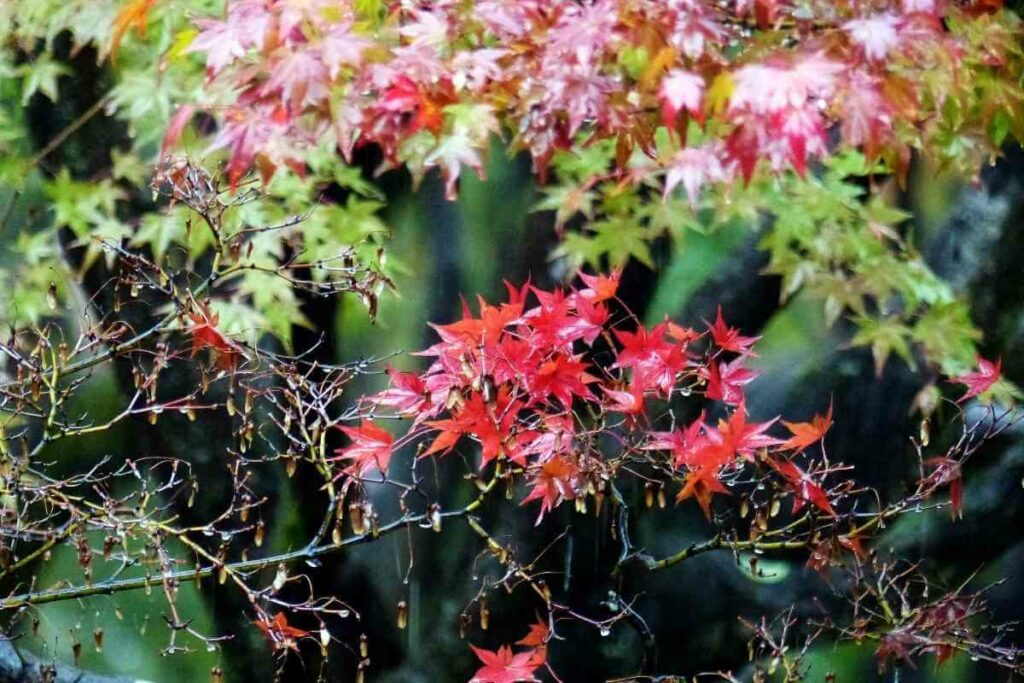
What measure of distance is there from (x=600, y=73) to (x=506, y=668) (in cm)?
152

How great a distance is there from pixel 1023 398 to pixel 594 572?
5.08ft

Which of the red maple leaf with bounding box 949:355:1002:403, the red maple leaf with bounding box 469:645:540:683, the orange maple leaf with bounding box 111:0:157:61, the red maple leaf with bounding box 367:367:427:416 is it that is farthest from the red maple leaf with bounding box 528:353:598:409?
the orange maple leaf with bounding box 111:0:157:61

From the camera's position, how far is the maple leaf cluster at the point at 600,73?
7.11ft

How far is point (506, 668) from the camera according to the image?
2613mm

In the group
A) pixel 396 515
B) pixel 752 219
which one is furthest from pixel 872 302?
pixel 396 515

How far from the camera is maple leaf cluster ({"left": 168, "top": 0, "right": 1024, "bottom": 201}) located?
7.11ft

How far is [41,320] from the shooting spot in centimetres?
324

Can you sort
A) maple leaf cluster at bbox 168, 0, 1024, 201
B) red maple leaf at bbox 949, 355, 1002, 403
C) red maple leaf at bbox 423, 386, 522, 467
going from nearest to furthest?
maple leaf cluster at bbox 168, 0, 1024, 201 → red maple leaf at bbox 423, 386, 522, 467 → red maple leaf at bbox 949, 355, 1002, 403

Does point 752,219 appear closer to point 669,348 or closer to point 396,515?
point 669,348

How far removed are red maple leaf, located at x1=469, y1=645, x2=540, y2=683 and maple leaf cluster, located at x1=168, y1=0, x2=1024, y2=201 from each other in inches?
47.5

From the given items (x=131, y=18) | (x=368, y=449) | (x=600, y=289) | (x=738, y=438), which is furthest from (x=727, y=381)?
(x=131, y=18)

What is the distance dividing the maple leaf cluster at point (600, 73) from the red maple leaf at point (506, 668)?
1.21 metres

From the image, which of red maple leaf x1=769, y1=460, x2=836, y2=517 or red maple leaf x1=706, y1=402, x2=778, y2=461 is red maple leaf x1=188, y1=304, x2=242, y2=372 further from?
red maple leaf x1=769, y1=460, x2=836, y2=517

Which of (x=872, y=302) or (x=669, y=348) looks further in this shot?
(x=872, y=302)
